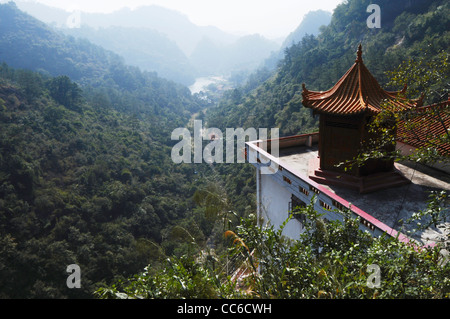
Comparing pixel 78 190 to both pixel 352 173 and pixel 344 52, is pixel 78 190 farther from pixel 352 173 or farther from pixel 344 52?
pixel 344 52

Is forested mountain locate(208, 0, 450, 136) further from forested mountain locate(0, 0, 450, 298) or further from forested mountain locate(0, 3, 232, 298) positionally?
forested mountain locate(0, 3, 232, 298)

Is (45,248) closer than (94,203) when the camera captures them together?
Yes

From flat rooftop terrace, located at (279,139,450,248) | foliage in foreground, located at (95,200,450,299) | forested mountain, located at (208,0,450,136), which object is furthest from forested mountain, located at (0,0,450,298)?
flat rooftop terrace, located at (279,139,450,248)

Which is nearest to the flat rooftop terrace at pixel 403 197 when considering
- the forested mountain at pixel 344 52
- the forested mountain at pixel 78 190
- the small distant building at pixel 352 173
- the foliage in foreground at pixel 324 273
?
the small distant building at pixel 352 173

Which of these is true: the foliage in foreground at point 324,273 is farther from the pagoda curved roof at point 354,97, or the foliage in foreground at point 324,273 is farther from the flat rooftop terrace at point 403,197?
the pagoda curved roof at point 354,97

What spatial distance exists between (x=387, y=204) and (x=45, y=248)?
82.7 ft

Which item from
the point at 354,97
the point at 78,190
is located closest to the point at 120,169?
the point at 78,190

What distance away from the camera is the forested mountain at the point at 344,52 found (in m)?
40.7

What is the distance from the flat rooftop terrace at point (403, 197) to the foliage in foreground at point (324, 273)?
2.32 meters

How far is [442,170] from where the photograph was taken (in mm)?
9977

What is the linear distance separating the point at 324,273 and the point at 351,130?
17.9ft

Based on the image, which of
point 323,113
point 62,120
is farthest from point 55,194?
point 323,113

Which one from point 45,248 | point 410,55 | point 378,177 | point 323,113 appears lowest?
point 45,248
